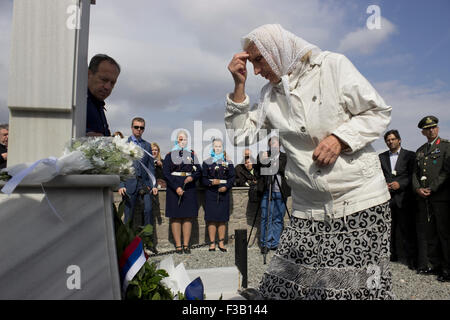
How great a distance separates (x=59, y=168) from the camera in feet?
5.00

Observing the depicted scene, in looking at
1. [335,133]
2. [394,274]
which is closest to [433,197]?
[394,274]

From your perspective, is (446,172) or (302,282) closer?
(302,282)

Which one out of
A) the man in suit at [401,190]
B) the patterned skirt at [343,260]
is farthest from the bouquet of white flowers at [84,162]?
the man in suit at [401,190]

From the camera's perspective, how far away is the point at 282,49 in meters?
2.24

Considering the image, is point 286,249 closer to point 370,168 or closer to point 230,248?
point 370,168

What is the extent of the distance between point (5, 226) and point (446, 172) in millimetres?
6246

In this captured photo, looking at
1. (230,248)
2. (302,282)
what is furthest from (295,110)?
(230,248)

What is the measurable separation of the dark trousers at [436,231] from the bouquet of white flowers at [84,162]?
18.4ft

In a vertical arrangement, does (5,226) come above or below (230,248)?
above

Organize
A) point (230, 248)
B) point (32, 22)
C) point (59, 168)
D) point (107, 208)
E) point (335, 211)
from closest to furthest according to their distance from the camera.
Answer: point (59, 168) < point (107, 208) < point (32, 22) < point (335, 211) < point (230, 248)

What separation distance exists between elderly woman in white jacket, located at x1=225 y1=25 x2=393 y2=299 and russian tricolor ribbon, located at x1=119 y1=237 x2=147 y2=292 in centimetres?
93

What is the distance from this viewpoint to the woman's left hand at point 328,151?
2.02m

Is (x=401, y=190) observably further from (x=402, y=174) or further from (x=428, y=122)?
(x=428, y=122)

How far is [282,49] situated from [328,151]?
70 cm
